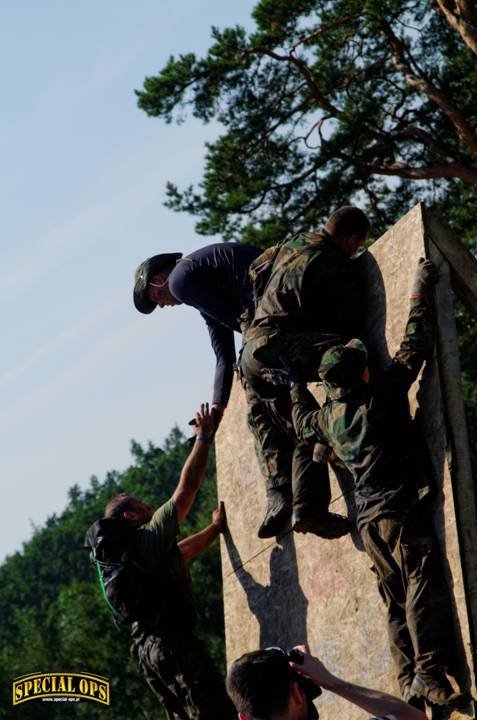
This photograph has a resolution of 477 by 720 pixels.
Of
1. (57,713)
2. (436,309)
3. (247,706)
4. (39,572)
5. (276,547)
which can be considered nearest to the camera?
(247,706)

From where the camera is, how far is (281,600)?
260 inches

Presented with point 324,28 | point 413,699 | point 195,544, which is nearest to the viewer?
point 413,699

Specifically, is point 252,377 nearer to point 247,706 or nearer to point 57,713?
point 247,706

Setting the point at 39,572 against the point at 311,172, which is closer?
the point at 311,172

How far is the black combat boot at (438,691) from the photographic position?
4715mm

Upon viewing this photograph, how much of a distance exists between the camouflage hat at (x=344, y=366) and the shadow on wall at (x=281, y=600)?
186 centimetres

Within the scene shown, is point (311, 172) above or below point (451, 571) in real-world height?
above

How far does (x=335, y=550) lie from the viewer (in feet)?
19.6

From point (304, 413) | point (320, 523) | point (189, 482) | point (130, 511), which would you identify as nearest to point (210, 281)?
point (189, 482)

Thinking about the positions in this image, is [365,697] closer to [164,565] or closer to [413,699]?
[413,699]

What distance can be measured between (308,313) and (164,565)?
5.34ft

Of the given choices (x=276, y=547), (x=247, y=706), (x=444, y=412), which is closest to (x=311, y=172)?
(x=276, y=547)

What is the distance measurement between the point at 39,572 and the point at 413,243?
65935 mm

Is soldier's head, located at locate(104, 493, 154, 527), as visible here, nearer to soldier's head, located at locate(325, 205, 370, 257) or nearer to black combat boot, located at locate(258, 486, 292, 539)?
black combat boot, located at locate(258, 486, 292, 539)
